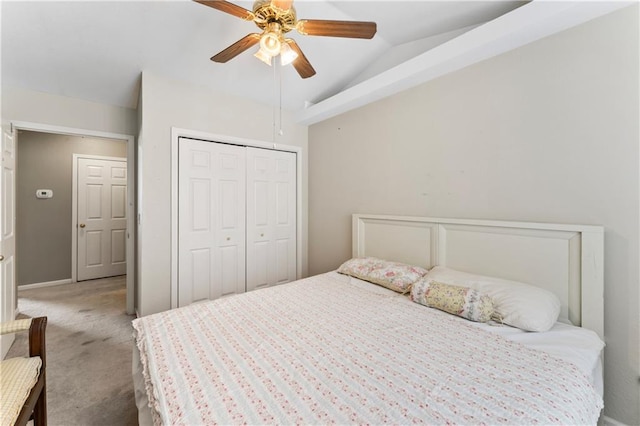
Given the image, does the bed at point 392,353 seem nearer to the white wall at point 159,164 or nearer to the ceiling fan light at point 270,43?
the white wall at point 159,164

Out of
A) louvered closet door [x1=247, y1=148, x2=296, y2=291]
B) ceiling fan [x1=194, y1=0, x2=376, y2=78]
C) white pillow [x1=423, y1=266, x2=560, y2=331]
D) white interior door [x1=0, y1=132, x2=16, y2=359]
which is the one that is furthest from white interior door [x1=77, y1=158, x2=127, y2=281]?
white pillow [x1=423, y1=266, x2=560, y2=331]

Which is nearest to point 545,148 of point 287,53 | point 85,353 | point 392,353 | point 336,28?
point 336,28

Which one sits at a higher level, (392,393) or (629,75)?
(629,75)

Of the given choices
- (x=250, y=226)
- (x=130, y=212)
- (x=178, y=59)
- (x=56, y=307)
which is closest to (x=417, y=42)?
(x=178, y=59)

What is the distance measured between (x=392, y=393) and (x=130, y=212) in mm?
3419

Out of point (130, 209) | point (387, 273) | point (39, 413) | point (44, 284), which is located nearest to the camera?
point (39, 413)

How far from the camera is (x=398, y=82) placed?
7.68 feet

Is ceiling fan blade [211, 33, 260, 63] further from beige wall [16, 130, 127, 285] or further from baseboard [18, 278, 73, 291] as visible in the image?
baseboard [18, 278, 73, 291]

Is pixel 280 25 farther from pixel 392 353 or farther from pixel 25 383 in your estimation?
pixel 25 383

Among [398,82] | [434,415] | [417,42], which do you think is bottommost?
[434,415]

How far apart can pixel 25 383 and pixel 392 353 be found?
1.68 m

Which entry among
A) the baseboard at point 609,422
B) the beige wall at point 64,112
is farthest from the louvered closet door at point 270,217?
the baseboard at point 609,422

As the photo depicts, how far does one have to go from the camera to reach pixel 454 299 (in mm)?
1643

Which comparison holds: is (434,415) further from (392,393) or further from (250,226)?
(250,226)
